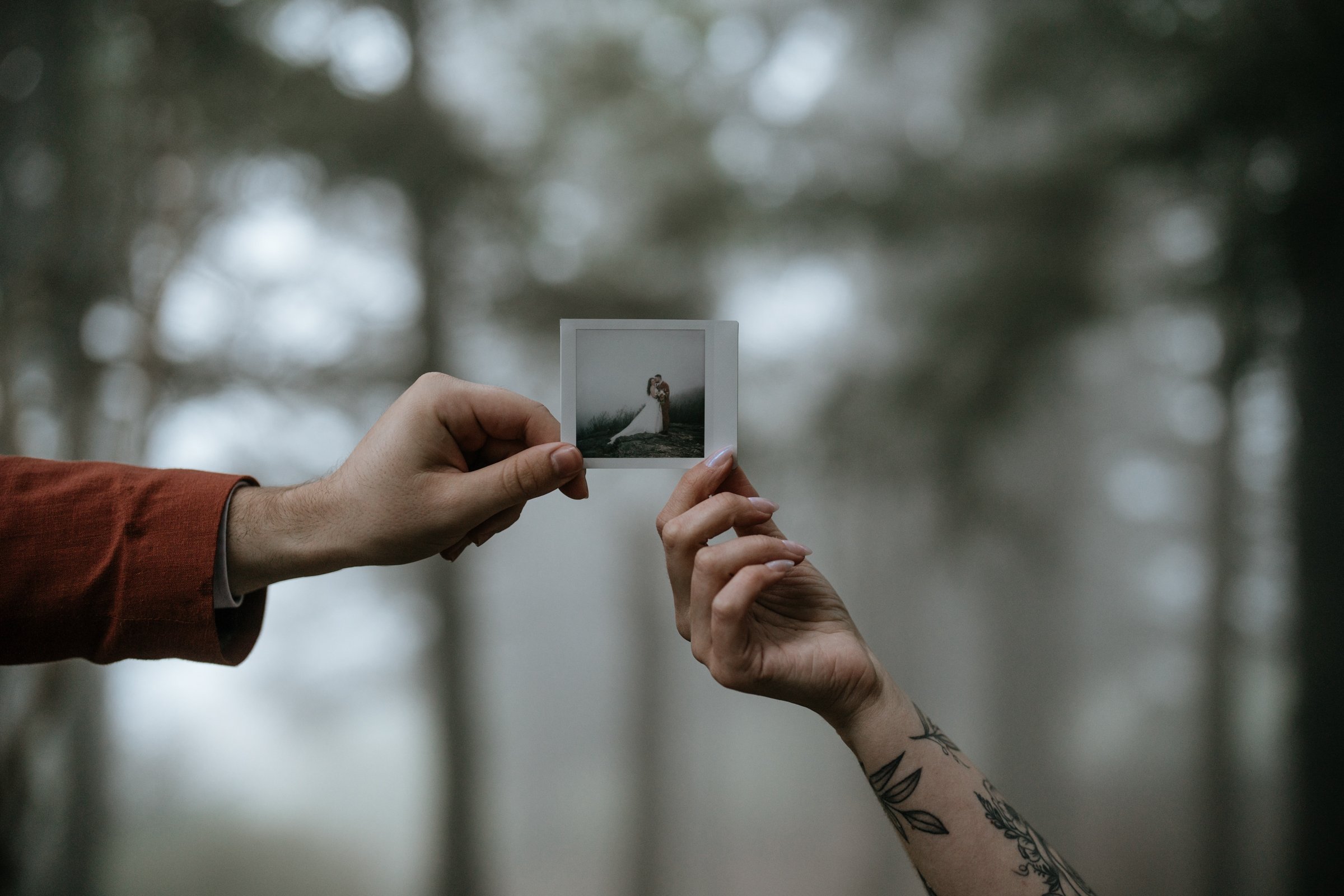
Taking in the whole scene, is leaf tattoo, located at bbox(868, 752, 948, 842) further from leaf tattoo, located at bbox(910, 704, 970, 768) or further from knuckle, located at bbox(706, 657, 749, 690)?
knuckle, located at bbox(706, 657, 749, 690)

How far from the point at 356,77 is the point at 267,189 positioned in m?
0.38

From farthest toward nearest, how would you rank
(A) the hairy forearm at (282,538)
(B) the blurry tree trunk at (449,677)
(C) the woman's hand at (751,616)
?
(B) the blurry tree trunk at (449,677), (A) the hairy forearm at (282,538), (C) the woman's hand at (751,616)

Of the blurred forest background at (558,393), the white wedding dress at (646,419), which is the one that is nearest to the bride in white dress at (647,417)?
the white wedding dress at (646,419)

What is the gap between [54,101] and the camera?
1.88 m

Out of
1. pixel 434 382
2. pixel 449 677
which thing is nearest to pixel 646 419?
pixel 434 382

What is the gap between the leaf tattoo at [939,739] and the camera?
37.1 inches

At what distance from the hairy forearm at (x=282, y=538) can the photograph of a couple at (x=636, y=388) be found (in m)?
0.39

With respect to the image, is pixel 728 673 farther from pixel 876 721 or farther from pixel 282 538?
pixel 282 538

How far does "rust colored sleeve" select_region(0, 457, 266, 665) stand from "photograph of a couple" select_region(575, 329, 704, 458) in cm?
56

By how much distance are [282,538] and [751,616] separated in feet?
2.23

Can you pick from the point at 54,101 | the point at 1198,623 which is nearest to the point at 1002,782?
the point at 1198,623

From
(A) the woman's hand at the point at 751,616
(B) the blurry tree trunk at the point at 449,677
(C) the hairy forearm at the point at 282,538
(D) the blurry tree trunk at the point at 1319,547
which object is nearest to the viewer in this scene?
(A) the woman's hand at the point at 751,616

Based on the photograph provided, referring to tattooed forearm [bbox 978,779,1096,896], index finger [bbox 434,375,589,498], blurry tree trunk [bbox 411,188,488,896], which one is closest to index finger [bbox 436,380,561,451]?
index finger [bbox 434,375,589,498]

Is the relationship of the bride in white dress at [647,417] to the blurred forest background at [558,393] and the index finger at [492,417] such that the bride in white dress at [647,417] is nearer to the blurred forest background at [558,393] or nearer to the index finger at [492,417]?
the index finger at [492,417]
